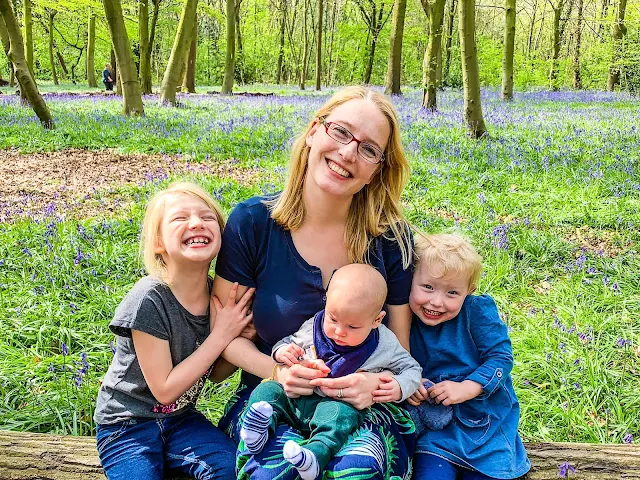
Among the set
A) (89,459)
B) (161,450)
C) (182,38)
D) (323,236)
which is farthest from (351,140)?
(182,38)

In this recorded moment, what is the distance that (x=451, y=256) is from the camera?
2.47 metres

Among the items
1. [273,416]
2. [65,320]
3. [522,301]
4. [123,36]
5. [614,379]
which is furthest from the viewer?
[123,36]

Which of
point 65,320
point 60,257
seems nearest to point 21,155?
point 60,257

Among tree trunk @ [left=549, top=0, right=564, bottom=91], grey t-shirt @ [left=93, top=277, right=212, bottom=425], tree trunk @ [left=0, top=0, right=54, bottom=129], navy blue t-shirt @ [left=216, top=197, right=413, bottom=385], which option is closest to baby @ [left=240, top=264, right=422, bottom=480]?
navy blue t-shirt @ [left=216, top=197, right=413, bottom=385]

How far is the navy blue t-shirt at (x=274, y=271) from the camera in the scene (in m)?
2.46

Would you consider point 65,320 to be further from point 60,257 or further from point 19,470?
point 19,470

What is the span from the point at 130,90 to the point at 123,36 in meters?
1.38

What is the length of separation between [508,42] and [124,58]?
1161 cm

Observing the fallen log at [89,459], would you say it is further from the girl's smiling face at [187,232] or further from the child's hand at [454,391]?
the girl's smiling face at [187,232]

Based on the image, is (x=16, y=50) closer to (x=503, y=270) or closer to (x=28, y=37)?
(x=503, y=270)

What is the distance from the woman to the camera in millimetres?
2354

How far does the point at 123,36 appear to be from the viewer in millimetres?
13492

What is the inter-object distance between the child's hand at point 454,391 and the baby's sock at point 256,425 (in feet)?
2.79

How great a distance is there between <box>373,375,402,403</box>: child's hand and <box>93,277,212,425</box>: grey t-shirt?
920mm
